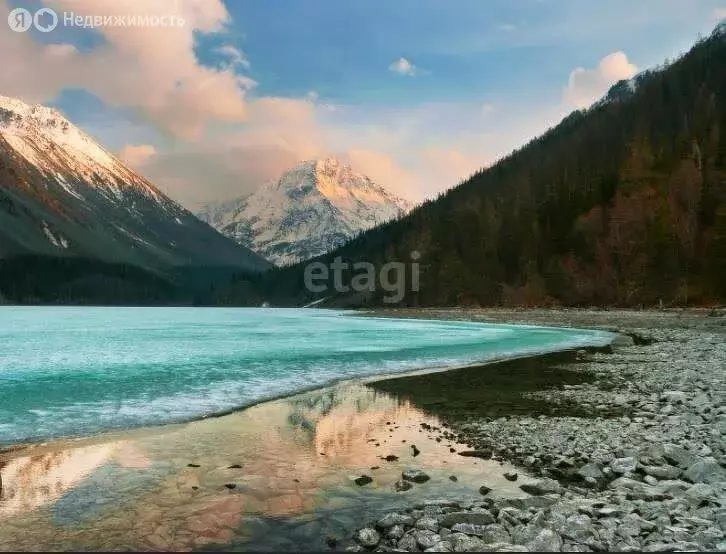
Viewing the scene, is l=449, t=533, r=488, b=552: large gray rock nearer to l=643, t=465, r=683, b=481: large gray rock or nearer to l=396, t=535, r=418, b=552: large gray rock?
l=396, t=535, r=418, b=552: large gray rock

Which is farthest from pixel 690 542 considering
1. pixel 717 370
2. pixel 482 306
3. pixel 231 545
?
pixel 482 306

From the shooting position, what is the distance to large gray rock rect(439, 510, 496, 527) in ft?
25.7

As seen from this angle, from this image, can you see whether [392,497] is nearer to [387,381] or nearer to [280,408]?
[280,408]

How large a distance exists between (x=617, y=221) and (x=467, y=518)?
120463 mm

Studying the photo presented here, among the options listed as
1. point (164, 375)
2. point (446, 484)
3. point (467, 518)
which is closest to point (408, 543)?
point (467, 518)

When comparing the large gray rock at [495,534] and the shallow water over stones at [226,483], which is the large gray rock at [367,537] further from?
the large gray rock at [495,534]

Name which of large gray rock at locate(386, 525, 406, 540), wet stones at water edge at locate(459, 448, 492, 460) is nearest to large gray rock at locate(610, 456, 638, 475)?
wet stones at water edge at locate(459, 448, 492, 460)

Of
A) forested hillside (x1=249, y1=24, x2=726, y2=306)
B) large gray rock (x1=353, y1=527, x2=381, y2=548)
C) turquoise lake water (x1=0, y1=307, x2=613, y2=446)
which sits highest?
forested hillside (x1=249, y1=24, x2=726, y2=306)

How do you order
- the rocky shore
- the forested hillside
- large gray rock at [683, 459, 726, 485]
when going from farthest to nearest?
1. the forested hillside
2. large gray rock at [683, 459, 726, 485]
3. the rocky shore

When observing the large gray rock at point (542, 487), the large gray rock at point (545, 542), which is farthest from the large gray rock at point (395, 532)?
the large gray rock at point (542, 487)

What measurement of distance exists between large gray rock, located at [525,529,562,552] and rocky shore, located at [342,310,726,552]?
1 centimetres

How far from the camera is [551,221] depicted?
142 meters

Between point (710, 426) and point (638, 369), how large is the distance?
1416cm

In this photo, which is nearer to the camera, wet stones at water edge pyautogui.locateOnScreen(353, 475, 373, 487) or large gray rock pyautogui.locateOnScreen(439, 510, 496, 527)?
large gray rock pyautogui.locateOnScreen(439, 510, 496, 527)
